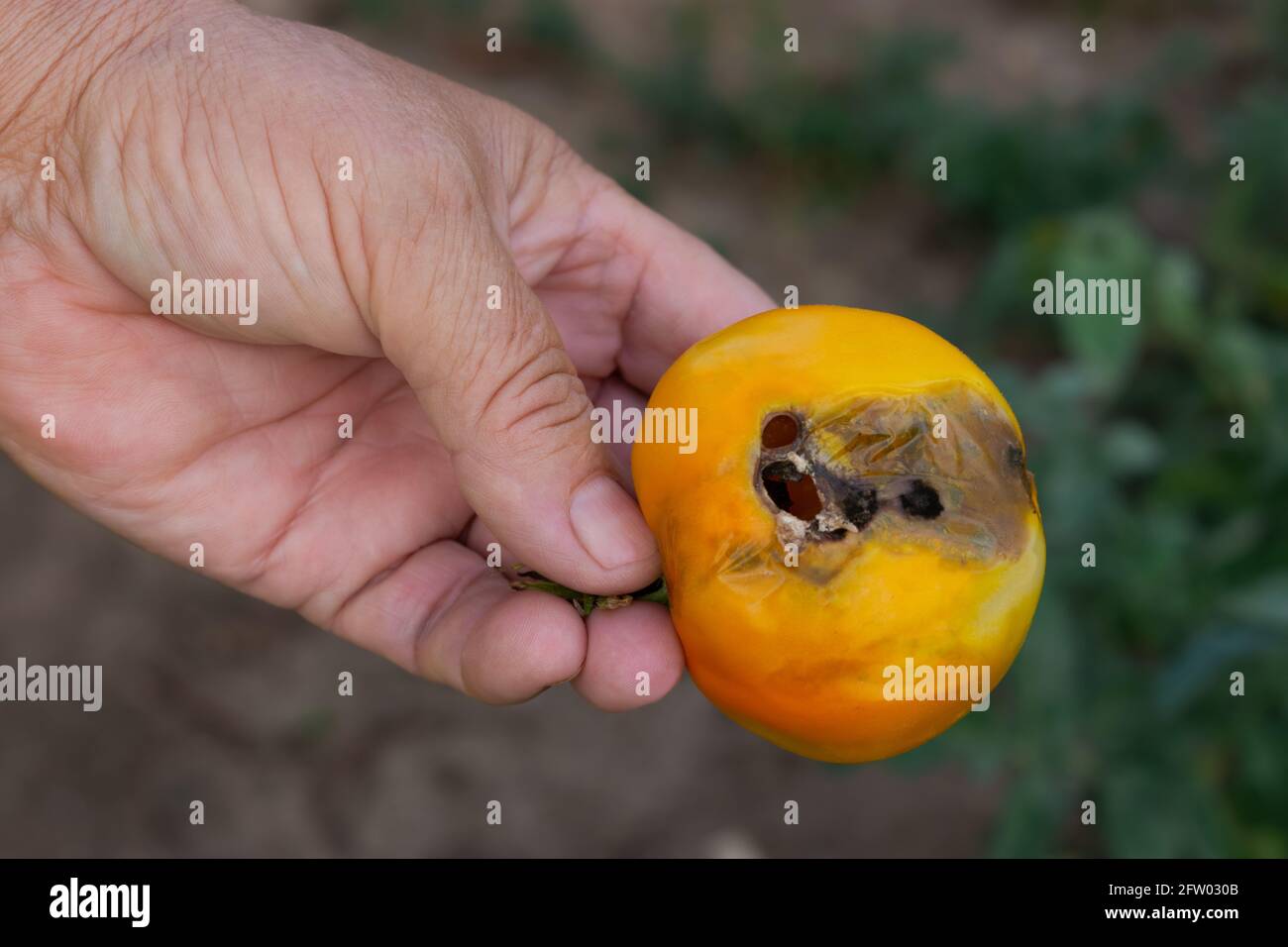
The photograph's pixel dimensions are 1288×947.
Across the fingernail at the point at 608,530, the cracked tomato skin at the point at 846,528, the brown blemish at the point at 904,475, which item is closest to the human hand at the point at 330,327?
the fingernail at the point at 608,530

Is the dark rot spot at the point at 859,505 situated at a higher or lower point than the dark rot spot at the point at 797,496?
lower

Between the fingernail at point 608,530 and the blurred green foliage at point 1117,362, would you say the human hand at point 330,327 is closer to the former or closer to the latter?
the fingernail at point 608,530

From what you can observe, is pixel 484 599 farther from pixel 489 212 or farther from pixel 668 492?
pixel 489 212

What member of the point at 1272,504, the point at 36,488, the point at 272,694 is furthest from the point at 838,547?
the point at 36,488

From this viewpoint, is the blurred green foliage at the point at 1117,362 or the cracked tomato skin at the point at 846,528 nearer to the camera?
the cracked tomato skin at the point at 846,528

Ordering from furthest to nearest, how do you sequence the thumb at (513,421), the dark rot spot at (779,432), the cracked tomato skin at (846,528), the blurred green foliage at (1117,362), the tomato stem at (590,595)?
1. the blurred green foliage at (1117,362)
2. the tomato stem at (590,595)
3. the thumb at (513,421)
4. the dark rot spot at (779,432)
5. the cracked tomato skin at (846,528)

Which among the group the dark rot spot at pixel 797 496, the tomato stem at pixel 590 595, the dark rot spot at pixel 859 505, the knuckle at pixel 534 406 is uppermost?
the knuckle at pixel 534 406

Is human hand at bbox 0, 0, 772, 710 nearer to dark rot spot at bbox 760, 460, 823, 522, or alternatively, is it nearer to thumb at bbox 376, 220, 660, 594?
thumb at bbox 376, 220, 660, 594

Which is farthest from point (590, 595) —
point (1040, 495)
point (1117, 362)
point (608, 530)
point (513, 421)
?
point (1117, 362)
